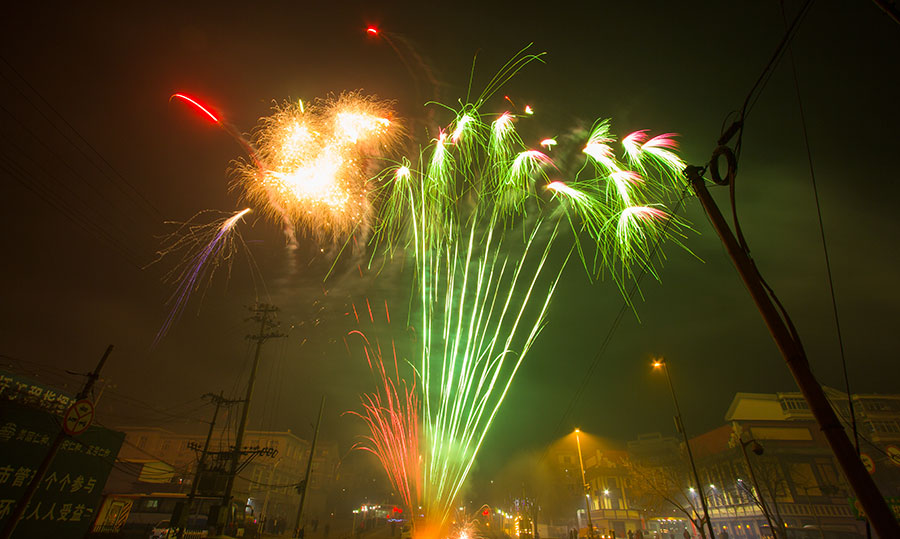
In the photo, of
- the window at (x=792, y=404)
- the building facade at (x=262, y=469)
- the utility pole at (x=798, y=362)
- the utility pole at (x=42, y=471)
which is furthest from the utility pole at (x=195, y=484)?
the window at (x=792, y=404)

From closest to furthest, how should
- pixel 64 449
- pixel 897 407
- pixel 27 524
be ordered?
pixel 27 524 → pixel 64 449 → pixel 897 407

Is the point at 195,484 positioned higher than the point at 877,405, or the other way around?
the point at 877,405

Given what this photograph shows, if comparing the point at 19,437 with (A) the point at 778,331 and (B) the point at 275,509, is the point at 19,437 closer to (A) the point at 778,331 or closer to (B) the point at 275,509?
(A) the point at 778,331

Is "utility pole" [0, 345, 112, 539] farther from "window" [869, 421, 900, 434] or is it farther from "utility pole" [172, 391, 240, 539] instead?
"window" [869, 421, 900, 434]

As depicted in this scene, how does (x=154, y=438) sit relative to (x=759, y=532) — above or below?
above

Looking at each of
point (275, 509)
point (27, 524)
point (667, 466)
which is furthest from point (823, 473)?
point (275, 509)

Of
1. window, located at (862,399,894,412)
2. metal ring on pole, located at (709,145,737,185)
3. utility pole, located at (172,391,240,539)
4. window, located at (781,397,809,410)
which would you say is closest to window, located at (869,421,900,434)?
window, located at (862,399,894,412)

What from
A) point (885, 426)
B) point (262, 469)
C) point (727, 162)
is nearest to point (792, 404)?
point (885, 426)

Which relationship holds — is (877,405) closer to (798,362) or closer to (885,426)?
(885,426)
